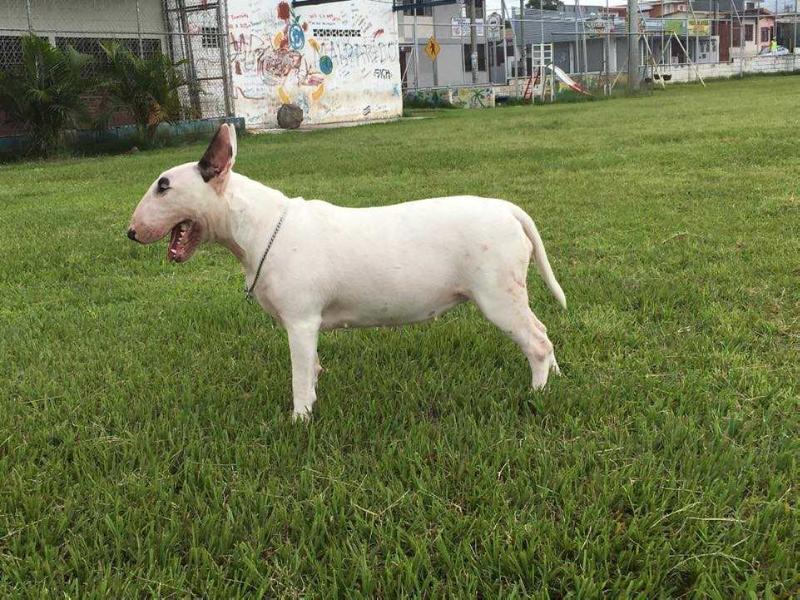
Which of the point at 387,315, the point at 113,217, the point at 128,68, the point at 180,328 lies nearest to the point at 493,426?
the point at 387,315

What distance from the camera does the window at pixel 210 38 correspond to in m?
16.8

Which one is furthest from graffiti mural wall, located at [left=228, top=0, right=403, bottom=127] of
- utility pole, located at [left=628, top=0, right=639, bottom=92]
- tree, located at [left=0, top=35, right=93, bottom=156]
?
utility pole, located at [left=628, top=0, right=639, bottom=92]

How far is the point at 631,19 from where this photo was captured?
91.0ft

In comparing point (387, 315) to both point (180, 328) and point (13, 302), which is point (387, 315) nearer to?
point (180, 328)

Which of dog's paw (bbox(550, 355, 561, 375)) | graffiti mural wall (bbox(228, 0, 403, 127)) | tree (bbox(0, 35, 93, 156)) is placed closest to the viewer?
dog's paw (bbox(550, 355, 561, 375))

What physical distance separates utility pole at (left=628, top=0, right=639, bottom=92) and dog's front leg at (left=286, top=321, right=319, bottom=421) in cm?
2687

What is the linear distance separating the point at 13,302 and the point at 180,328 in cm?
133

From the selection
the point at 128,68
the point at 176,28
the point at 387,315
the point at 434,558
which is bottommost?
the point at 434,558

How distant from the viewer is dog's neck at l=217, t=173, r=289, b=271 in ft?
9.07

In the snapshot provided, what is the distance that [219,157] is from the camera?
104 inches

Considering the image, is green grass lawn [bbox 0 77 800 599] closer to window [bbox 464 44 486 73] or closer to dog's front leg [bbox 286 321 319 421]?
dog's front leg [bbox 286 321 319 421]

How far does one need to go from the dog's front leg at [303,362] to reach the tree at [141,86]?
13.1m

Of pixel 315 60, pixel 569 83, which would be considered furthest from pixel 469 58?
pixel 315 60

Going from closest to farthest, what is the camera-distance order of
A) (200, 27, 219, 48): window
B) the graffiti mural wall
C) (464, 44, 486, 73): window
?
(200, 27, 219, 48): window < the graffiti mural wall < (464, 44, 486, 73): window
